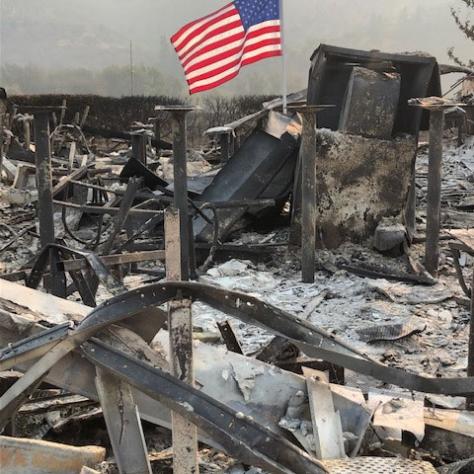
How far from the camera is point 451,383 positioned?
2.91m

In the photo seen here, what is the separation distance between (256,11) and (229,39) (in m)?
0.47

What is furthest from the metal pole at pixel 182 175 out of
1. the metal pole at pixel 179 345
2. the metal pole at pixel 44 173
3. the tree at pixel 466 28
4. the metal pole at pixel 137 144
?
the tree at pixel 466 28

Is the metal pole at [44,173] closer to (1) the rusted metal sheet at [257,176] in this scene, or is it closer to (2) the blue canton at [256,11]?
(1) the rusted metal sheet at [257,176]

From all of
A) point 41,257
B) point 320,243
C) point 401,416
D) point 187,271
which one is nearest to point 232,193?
point 320,243

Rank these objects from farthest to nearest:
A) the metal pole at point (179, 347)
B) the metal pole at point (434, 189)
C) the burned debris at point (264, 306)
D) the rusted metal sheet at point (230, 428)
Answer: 1. the metal pole at point (434, 189)
2. the burned debris at point (264, 306)
3. the metal pole at point (179, 347)
4. the rusted metal sheet at point (230, 428)

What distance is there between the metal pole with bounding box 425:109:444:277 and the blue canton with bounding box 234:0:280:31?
2378 millimetres

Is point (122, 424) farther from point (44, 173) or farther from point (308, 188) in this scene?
point (308, 188)

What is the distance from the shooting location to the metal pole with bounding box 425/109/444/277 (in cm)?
701

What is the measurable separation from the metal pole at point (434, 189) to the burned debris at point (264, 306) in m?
0.02

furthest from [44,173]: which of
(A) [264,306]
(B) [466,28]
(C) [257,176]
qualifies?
(B) [466,28]

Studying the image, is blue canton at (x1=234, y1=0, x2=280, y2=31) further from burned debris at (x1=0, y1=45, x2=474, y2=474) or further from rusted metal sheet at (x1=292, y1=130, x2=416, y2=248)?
rusted metal sheet at (x1=292, y1=130, x2=416, y2=248)

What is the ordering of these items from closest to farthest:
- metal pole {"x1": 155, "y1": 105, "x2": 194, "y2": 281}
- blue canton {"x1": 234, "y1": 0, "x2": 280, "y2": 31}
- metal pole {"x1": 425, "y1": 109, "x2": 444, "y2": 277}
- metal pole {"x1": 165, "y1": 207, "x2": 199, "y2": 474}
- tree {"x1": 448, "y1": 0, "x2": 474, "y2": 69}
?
metal pole {"x1": 165, "y1": 207, "x2": 199, "y2": 474} < metal pole {"x1": 155, "y1": 105, "x2": 194, "y2": 281} < metal pole {"x1": 425, "y1": 109, "x2": 444, "y2": 277} < blue canton {"x1": 234, "y1": 0, "x2": 280, "y2": 31} < tree {"x1": 448, "y1": 0, "x2": 474, "y2": 69}

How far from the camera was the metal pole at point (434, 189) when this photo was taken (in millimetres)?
7012

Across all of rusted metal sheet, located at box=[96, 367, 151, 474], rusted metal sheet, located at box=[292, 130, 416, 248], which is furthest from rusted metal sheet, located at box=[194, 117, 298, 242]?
rusted metal sheet, located at box=[96, 367, 151, 474]
